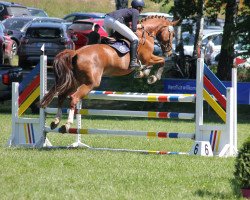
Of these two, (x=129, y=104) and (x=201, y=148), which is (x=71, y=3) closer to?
(x=129, y=104)

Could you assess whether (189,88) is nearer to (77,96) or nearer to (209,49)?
(77,96)

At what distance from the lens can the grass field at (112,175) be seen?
29.6ft

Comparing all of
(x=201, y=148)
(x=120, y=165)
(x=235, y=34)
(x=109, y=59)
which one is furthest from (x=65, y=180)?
(x=235, y=34)

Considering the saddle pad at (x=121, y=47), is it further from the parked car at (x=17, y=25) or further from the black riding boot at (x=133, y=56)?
the parked car at (x=17, y=25)

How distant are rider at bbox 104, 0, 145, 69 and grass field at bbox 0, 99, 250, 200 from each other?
5.32 feet

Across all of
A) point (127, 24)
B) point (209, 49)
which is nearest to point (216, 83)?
point (127, 24)

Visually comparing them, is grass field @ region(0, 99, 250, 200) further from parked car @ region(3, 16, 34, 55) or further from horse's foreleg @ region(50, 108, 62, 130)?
parked car @ region(3, 16, 34, 55)

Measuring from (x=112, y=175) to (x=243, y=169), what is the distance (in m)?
2.37

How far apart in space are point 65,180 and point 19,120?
14.1 feet

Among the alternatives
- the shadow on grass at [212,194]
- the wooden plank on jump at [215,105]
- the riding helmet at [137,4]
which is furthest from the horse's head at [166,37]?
the shadow on grass at [212,194]

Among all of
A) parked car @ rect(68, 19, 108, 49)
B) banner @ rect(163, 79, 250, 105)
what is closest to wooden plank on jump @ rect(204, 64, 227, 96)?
banner @ rect(163, 79, 250, 105)

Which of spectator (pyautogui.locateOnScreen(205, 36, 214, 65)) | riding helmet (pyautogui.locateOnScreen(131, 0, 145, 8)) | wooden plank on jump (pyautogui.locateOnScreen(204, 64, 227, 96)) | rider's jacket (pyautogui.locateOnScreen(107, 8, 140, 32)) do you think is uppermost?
riding helmet (pyautogui.locateOnScreen(131, 0, 145, 8))

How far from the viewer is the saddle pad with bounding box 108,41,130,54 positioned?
14047 millimetres

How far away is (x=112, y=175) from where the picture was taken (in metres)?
10.3
